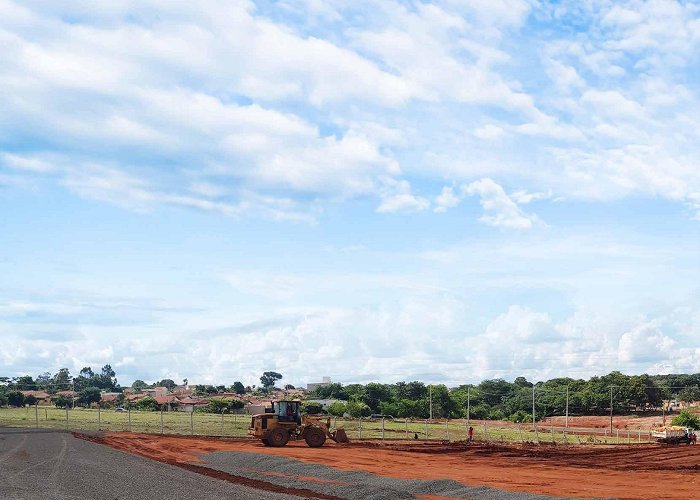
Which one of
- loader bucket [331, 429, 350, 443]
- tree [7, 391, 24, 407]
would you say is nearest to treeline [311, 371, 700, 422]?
tree [7, 391, 24, 407]

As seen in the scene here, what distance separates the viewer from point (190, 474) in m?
32.5

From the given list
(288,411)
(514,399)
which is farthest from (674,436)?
(514,399)

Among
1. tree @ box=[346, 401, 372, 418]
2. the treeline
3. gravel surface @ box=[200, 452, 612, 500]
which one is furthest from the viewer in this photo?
the treeline

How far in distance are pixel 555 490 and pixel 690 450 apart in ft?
111

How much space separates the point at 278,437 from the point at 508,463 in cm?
1608

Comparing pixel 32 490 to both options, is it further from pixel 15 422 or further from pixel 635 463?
pixel 15 422

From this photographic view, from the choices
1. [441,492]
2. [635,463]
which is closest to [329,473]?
[441,492]

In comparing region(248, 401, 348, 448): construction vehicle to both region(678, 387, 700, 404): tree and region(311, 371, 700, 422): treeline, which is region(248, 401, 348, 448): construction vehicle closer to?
region(311, 371, 700, 422): treeline

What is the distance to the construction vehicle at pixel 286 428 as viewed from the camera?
5278 cm

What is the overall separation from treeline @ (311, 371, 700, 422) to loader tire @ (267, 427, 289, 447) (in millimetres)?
67883

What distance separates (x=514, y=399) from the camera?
487 ft

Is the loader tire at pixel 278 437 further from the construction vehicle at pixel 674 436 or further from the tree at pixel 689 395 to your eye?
the tree at pixel 689 395

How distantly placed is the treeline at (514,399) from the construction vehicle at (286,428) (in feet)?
220

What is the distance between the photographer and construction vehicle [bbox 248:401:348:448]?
5278cm
